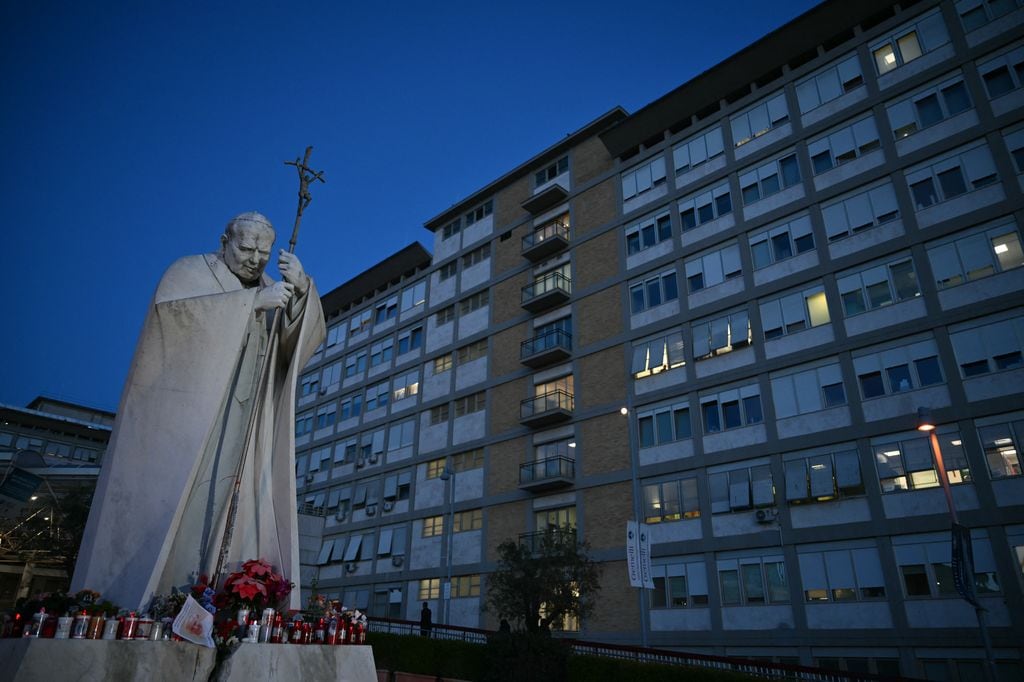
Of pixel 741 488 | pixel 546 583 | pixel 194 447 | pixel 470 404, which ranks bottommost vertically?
pixel 546 583

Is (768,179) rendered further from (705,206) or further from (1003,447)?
(1003,447)

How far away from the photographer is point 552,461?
113 ft

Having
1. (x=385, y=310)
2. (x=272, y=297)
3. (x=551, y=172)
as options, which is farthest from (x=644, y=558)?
(x=385, y=310)

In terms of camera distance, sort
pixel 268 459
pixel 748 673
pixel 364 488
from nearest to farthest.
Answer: pixel 268 459
pixel 748 673
pixel 364 488

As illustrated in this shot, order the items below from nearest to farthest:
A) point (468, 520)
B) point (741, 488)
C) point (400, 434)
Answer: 1. point (741, 488)
2. point (468, 520)
3. point (400, 434)

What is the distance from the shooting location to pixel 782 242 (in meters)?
29.8

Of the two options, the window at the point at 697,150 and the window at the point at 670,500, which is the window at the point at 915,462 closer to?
the window at the point at 670,500

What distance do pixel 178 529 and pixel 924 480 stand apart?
2427 centimetres

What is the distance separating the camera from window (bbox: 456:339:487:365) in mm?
42838

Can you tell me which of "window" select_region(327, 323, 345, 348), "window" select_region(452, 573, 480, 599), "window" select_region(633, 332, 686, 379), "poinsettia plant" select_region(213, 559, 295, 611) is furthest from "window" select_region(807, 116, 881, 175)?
"window" select_region(327, 323, 345, 348)

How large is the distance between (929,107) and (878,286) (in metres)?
7.62

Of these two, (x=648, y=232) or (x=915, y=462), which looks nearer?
(x=915, y=462)

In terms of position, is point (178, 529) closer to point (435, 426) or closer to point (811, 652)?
point (811, 652)

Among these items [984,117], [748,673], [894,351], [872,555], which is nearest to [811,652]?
[872,555]
